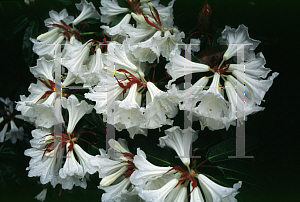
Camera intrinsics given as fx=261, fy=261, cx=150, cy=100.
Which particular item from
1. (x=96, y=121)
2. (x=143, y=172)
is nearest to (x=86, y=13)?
(x=96, y=121)

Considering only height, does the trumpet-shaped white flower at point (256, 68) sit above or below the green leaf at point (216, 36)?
below

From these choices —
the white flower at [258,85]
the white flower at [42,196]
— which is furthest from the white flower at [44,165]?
the white flower at [258,85]

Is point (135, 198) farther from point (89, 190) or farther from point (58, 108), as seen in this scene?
point (58, 108)

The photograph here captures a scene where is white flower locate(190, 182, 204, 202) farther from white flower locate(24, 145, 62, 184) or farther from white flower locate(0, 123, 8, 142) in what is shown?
white flower locate(0, 123, 8, 142)

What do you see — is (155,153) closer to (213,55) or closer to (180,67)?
(180,67)

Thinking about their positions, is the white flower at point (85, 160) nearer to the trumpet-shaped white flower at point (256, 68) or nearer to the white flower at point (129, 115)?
the white flower at point (129, 115)

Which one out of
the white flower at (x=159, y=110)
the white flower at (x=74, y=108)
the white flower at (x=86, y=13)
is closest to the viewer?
the white flower at (x=159, y=110)

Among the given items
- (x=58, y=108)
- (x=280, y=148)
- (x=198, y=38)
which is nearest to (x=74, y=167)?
(x=58, y=108)
